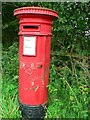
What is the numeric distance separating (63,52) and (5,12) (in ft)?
7.08

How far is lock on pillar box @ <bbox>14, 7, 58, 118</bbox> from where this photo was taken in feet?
9.38

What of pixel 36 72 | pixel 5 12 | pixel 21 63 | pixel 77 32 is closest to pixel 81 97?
pixel 36 72

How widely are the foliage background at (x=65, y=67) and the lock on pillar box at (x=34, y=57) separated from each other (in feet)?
0.78

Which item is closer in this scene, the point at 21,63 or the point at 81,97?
the point at 21,63

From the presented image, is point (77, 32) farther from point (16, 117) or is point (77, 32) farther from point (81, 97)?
point (16, 117)

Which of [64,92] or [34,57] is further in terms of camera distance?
[64,92]

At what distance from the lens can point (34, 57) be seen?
9.56 feet

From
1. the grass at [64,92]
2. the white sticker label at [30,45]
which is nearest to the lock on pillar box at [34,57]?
the white sticker label at [30,45]

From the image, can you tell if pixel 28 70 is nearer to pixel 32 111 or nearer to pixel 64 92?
pixel 32 111

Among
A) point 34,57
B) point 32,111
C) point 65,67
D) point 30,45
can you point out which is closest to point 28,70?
point 34,57

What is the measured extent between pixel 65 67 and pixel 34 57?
0.92 meters

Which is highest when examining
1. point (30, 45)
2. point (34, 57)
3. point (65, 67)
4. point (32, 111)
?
point (30, 45)

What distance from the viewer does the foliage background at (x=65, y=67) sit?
3.29 meters

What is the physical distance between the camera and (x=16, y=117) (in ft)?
11.2
